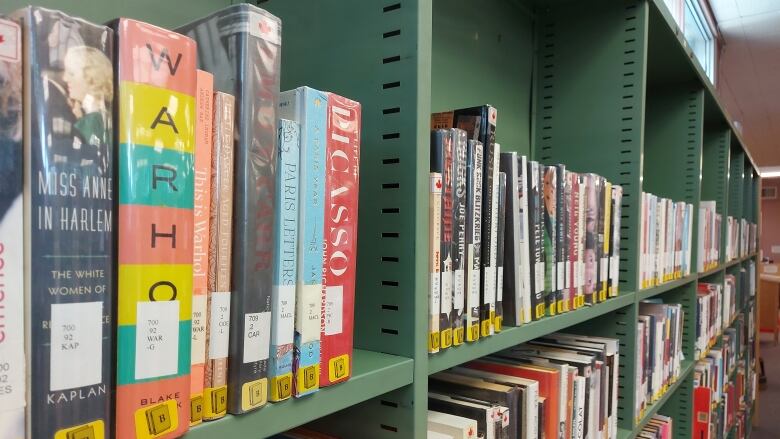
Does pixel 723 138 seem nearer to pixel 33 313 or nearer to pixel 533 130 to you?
pixel 533 130

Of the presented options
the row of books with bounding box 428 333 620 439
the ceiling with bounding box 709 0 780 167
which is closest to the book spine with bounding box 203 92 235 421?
the row of books with bounding box 428 333 620 439

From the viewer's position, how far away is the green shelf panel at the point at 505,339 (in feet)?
2.23

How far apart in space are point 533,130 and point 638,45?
34cm

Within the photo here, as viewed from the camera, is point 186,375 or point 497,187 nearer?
point 186,375

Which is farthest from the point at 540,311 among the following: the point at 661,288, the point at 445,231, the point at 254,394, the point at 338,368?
the point at 661,288

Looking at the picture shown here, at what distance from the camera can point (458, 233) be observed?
0.69m

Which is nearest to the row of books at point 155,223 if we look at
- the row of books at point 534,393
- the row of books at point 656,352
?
the row of books at point 534,393

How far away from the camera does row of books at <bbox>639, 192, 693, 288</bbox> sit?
1.47 metres

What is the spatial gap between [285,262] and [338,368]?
13 cm

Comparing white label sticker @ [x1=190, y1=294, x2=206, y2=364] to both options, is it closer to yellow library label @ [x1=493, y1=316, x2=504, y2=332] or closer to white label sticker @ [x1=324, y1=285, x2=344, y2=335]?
white label sticker @ [x1=324, y1=285, x2=344, y2=335]

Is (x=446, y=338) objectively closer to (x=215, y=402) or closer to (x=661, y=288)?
(x=215, y=402)

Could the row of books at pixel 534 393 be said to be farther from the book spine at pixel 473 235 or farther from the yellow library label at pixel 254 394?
the yellow library label at pixel 254 394

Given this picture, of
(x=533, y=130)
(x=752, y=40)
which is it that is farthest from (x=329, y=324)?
(x=752, y=40)

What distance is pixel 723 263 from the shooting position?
2.72 m
